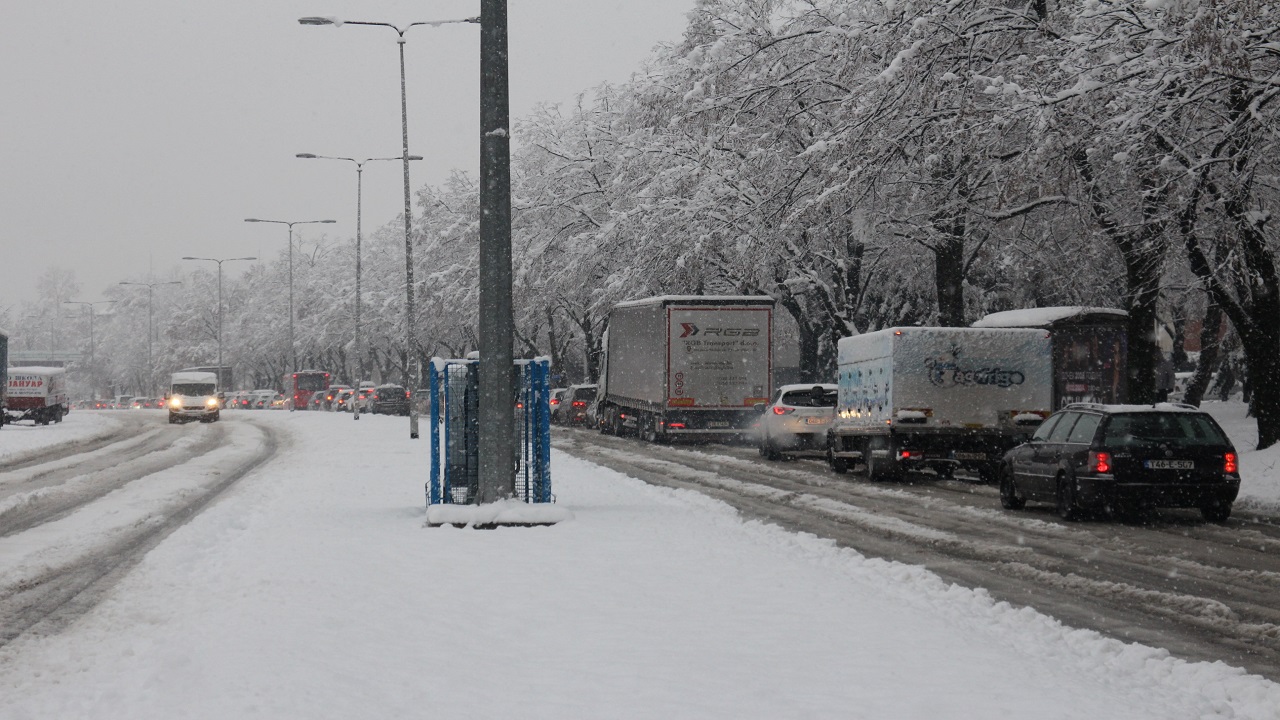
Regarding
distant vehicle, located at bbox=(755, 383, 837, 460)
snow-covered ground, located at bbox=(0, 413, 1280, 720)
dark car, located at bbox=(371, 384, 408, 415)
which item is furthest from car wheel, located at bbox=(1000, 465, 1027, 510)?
dark car, located at bbox=(371, 384, 408, 415)

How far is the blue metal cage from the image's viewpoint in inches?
600

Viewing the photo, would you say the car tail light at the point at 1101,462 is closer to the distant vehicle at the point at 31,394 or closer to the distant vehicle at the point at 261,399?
the distant vehicle at the point at 31,394

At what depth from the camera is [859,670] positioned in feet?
23.9

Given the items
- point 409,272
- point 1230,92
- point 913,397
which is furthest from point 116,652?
point 409,272

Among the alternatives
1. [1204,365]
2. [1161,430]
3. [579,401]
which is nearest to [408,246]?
[579,401]

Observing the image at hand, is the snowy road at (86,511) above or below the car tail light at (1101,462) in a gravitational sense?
below

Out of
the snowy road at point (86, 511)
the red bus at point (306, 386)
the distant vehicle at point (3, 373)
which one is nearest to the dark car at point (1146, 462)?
the snowy road at point (86, 511)

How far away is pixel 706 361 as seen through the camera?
34.3 metres

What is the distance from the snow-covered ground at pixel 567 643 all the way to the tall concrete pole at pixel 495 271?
1.52 meters

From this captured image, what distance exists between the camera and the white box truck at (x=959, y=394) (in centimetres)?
2291

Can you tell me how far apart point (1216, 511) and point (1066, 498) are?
5.58 feet

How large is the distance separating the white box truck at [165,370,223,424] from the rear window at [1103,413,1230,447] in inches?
2003

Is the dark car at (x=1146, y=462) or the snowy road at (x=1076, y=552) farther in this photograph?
the dark car at (x=1146, y=462)

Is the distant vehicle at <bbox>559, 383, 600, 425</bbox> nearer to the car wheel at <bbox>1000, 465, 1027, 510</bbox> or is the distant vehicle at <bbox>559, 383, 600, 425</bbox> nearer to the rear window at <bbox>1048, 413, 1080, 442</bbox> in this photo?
the car wheel at <bbox>1000, 465, 1027, 510</bbox>
